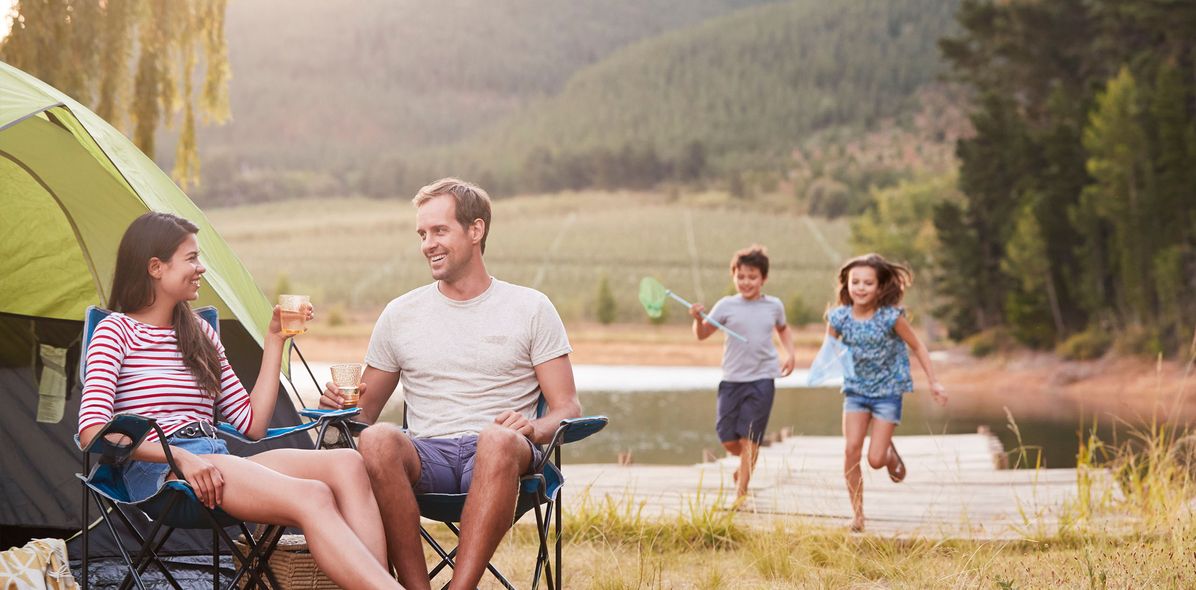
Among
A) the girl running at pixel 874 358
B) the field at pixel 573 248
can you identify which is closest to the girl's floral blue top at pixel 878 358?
the girl running at pixel 874 358

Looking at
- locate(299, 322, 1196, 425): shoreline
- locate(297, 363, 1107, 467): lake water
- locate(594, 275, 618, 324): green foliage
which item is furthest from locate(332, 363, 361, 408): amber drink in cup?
locate(594, 275, 618, 324): green foliage

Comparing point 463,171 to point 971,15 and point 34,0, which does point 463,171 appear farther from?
point 34,0

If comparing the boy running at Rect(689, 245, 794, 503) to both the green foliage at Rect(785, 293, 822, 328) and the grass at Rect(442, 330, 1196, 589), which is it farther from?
the green foliage at Rect(785, 293, 822, 328)

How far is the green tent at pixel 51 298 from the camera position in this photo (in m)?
3.50

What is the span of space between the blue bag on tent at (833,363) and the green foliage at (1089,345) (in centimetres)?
1530

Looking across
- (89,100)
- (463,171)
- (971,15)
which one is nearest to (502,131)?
(463,171)

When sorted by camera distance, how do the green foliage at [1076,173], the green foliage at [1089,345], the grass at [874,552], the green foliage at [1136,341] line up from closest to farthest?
the grass at [874,552], the green foliage at [1076,173], the green foliage at [1136,341], the green foliage at [1089,345]

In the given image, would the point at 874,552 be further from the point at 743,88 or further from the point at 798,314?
the point at 743,88

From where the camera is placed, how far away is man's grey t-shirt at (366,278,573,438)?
105 inches

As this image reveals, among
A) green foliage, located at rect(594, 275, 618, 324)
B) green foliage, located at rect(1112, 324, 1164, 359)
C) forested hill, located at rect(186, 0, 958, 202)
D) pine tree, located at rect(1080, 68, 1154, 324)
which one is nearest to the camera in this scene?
pine tree, located at rect(1080, 68, 1154, 324)

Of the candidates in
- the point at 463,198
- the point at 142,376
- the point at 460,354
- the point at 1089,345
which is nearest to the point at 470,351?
the point at 460,354

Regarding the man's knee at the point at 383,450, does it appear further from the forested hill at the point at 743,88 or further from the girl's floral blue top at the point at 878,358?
the forested hill at the point at 743,88

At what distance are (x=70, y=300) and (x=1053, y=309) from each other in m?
18.3

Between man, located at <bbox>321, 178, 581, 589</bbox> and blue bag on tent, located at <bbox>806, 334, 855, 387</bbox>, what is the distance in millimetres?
1704
